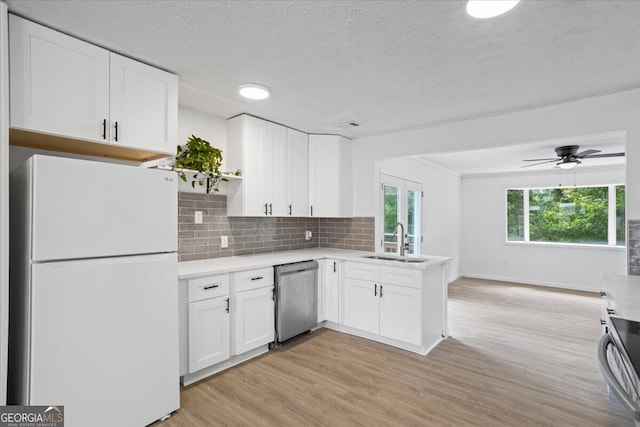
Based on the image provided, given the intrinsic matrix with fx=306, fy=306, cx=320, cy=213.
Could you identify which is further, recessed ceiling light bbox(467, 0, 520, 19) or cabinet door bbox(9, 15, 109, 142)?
cabinet door bbox(9, 15, 109, 142)

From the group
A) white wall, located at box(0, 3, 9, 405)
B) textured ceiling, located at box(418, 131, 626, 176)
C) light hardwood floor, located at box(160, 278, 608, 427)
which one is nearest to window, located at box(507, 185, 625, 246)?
textured ceiling, located at box(418, 131, 626, 176)

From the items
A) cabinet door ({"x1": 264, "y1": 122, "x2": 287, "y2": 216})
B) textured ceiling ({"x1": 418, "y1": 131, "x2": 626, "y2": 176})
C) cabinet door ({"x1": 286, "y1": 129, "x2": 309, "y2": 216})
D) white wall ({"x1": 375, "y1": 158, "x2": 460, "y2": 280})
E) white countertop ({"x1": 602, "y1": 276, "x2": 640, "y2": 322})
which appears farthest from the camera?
white wall ({"x1": 375, "y1": 158, "x2": 460, "y2": 280})

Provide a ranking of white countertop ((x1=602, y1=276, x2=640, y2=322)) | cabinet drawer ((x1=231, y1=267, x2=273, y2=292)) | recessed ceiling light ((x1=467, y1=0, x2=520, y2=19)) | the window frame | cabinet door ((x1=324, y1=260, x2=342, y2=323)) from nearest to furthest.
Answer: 1. recessed ceiling light ((x1=467, y1=0, x2=520, y2=19))
2. white countertop ((x1=602, y1=276, x2=640, y2=322))
3. cabinet drawer ((x1=231, y1=267, x2=273, y2=292))
4. cabinet door ((x1=324, y1=260, x2=342, y2=323))
5. the window frame

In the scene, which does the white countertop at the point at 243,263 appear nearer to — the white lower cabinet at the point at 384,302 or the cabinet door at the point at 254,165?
the white lower cabinet at the point at 384,302

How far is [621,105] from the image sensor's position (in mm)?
2543

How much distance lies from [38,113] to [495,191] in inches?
287

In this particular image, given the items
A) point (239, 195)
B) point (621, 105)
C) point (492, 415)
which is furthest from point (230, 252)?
point (621, 105)

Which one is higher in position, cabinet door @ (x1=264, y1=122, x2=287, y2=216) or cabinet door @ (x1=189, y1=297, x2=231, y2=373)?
cabinet door @ (x1=264, y1=122, x2=287, y2=216)

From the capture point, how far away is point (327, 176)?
3953 millimetres

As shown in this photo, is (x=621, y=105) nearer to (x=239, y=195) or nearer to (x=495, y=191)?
(x=239, y=195)

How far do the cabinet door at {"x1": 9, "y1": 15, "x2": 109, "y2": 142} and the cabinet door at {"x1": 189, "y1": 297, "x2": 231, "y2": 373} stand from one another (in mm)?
1411

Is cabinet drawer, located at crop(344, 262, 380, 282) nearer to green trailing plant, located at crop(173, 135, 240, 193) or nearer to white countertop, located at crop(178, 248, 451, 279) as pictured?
white countertop, located at crop(178, 248, 451, 279)

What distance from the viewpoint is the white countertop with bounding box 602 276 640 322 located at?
161cm

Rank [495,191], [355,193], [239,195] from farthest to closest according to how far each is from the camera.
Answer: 1. [495,191]
2. [355,193]
3. [239,195]
